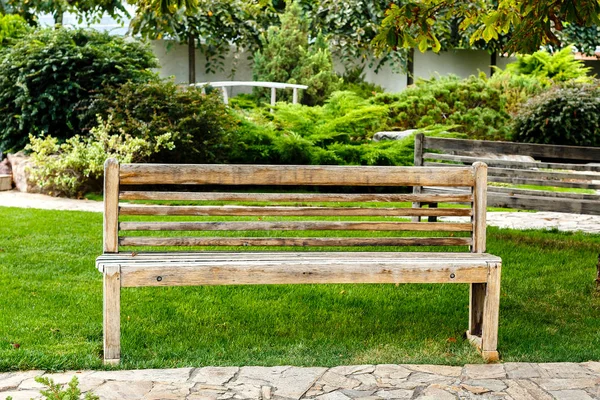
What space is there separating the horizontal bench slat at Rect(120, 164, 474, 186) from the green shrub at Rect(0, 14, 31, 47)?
1088 cm

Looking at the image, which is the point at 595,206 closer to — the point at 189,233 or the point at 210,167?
the point at 189,233

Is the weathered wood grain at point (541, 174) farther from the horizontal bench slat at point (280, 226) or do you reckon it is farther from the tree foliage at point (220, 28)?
the tree foliage at point (220, 28)

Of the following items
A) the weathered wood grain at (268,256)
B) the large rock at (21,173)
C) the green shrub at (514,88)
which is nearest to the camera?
the weathered wood grain at (268,256)

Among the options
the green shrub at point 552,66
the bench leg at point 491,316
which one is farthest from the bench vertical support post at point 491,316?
the green shrub at point 552,66

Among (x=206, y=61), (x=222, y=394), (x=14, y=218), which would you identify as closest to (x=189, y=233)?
(x=14, y=218)

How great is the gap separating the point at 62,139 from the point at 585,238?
7767 mm

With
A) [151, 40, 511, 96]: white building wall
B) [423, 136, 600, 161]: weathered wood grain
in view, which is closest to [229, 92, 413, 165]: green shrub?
[423, 136, 600, 161]: weathered wood grain

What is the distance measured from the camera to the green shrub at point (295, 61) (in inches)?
746

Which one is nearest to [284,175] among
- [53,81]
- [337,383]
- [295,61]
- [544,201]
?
[337,383]

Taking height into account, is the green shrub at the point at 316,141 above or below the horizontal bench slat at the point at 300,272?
above

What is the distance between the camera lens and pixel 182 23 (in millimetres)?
19344

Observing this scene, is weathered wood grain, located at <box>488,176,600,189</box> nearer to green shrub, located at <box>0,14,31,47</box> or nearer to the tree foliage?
green shrub, located at <box>0,14,31,47</box>

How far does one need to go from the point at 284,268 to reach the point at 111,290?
0.95m

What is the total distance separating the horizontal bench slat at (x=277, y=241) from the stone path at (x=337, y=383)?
81 centimetres
